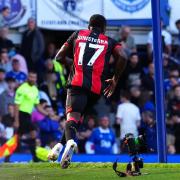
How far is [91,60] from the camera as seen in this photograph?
8.36 metres

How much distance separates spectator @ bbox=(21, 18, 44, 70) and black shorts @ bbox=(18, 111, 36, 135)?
54.6 inches

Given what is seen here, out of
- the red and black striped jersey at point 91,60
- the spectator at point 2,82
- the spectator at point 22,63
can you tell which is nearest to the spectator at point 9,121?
the spectator at point 2,82

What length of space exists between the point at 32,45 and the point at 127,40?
2109 mm

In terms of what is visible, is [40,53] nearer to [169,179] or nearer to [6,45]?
[6,45]

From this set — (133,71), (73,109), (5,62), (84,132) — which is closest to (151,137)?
(84,132)

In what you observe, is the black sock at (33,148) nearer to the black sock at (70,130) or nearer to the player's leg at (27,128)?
the player's leg at (27,128)

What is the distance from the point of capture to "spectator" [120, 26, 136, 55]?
16031 mm

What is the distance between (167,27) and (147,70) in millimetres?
1061

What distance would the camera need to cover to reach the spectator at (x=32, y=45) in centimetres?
1622

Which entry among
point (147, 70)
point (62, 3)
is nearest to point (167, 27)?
point (147, 70)

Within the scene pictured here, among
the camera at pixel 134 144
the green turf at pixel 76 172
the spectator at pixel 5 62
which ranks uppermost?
the spectator at pixel 5 62

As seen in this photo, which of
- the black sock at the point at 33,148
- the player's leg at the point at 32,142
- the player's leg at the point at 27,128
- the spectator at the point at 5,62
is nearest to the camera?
the black sock at the point at 33,148

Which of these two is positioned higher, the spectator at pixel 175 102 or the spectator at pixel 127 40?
the spectator at pixel 127 40

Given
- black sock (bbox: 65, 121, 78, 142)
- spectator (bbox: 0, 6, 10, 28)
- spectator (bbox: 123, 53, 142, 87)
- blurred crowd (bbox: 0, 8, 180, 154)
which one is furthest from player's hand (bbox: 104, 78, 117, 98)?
spectator (bbox: 0, 6, 10, 28)
